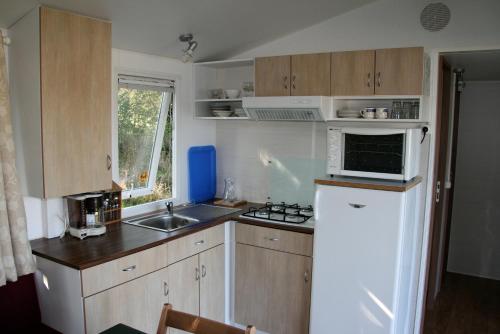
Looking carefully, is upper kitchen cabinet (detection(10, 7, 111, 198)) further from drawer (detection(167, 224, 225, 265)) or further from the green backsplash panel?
the green backsplash panel

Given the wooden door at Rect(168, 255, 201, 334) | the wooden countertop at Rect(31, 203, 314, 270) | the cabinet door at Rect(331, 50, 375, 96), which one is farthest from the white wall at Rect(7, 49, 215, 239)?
the cabinet door at Rect(331, 50, 375, 96)

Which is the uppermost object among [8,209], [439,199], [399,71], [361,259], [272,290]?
[399,71]

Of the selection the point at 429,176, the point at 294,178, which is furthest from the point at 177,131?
the point at 429,176

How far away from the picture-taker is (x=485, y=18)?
285cm

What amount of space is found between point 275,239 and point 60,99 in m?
1.70

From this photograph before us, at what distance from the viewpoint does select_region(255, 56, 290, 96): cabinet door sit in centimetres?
324

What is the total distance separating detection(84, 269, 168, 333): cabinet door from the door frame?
1.94 meters

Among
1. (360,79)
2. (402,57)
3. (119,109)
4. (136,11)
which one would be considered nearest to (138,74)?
(119,109)

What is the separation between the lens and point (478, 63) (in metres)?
3.35

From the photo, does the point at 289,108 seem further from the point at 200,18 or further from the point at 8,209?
the point at 8,209

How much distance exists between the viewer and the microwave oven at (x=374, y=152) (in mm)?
2691

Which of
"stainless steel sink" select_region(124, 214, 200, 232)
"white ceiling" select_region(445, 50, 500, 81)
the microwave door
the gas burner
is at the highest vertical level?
"white ceiling" select_region(445, 50, 500, 81)

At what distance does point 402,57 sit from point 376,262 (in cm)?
136

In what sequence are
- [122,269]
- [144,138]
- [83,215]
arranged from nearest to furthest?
[122,269] < [83,215] < [144,138]
